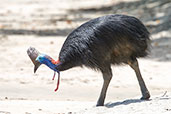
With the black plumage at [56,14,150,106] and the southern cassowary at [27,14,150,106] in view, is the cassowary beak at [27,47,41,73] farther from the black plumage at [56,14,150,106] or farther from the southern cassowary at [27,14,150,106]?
the black plumage at [56,14,150,106]

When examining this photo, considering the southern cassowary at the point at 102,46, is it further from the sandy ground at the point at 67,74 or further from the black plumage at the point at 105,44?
the sandy ground at the point at 67,74

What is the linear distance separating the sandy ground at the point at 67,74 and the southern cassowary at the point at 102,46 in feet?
2.00

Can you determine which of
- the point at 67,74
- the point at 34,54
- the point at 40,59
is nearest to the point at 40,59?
the point at 40,59

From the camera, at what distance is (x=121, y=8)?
18812mm

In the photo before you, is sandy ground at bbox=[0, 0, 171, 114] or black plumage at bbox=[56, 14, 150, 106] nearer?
black plumage at bbox=[56, 14, 150, 106]

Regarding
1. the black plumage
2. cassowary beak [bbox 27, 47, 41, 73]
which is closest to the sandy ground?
the black plumage

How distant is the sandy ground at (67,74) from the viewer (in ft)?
21.3

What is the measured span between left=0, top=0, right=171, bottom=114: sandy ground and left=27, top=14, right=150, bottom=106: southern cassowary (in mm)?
611

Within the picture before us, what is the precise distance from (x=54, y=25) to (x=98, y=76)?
22.9ft

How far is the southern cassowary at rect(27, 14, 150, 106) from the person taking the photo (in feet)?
19.7

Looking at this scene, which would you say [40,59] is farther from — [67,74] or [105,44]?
[67,74]

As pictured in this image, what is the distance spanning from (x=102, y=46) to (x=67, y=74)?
3.52m

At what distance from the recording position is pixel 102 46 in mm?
6023

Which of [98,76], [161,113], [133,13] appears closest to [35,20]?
[133,13]
